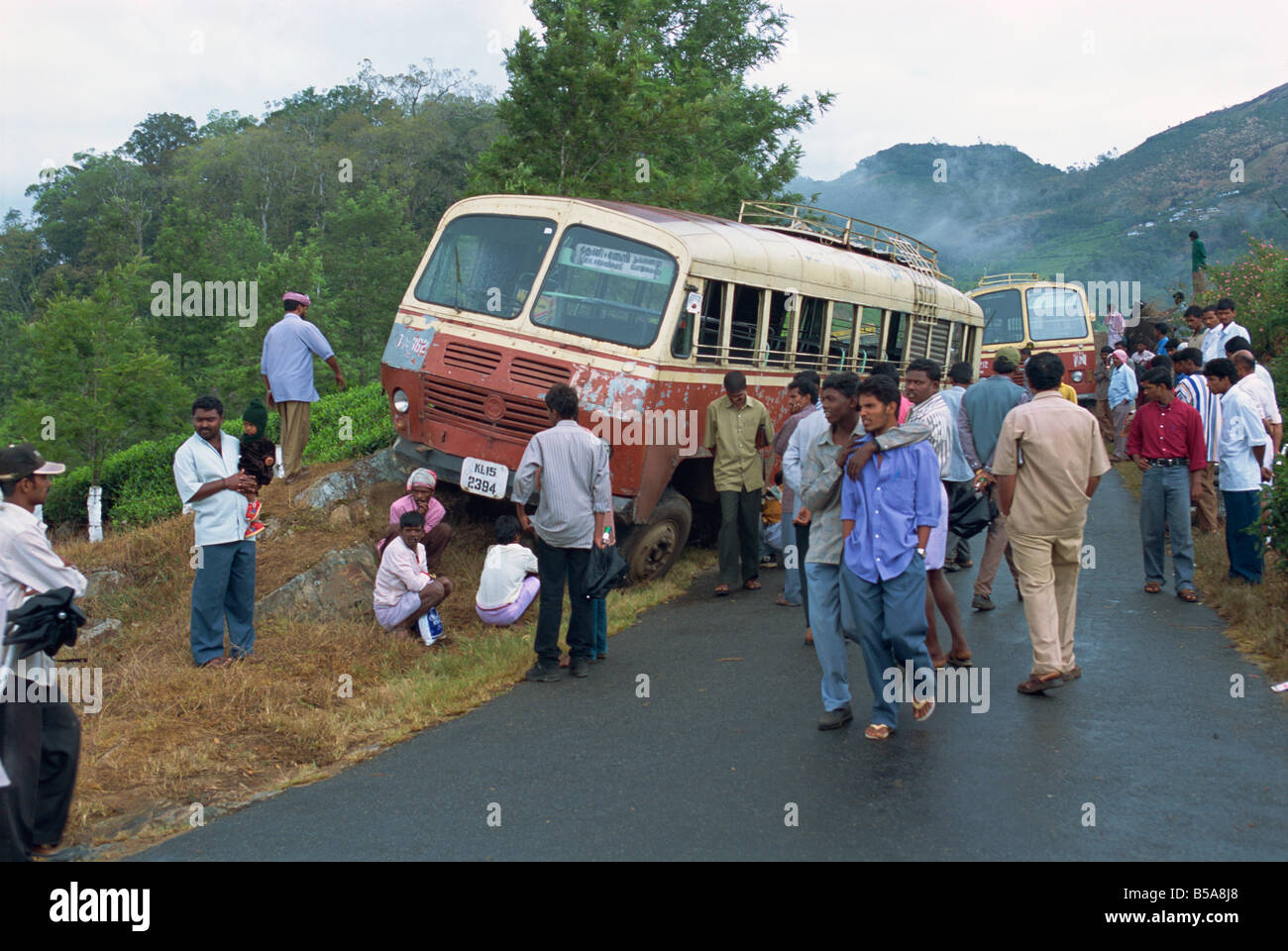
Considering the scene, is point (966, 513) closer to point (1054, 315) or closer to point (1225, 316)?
point (1225, 316)

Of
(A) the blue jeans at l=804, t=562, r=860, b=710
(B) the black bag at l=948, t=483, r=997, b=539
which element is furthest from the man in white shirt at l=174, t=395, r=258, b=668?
(B) the black bag at l=948, t=483, r=997, b=539

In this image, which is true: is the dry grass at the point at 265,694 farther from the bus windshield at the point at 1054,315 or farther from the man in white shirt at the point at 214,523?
the bus windshield at the point at 1054,315

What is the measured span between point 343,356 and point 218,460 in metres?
33.7

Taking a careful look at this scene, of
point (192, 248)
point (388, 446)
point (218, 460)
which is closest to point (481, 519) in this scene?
point (388, 446)

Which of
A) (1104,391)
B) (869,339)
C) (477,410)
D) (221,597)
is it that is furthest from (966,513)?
(1104,391)

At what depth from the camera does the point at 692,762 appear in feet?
18.9

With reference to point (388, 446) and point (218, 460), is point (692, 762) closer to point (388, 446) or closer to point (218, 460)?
point (218, 460)

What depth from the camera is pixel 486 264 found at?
9.84 m

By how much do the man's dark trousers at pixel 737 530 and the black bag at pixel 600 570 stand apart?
2249 millimetres

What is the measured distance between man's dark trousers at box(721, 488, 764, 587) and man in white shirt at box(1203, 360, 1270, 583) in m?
3.84

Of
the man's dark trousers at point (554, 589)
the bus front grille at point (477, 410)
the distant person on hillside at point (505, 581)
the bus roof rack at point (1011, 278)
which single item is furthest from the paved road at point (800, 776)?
the bus roof rack at point (1011, 278)

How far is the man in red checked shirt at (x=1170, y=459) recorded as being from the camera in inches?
352

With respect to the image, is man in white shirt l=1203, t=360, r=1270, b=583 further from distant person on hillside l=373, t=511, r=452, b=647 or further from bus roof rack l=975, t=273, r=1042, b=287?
bus roof rack l=975, t=273, r=1042, b=287

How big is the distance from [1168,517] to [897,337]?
174 inches
